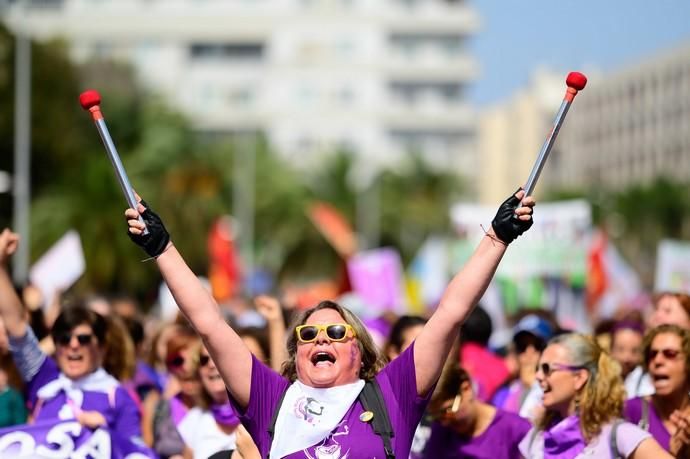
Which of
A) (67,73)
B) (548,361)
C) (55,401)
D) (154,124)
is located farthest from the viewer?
(154,124)

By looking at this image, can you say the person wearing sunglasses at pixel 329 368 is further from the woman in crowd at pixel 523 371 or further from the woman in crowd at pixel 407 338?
the woman in crowd at pixel 523 371

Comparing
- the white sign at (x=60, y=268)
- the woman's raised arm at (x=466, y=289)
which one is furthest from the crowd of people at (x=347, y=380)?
the white sign at (x=60, y=268)

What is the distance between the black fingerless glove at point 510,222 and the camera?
16.3 ft

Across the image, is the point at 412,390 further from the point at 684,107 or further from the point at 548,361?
the point at 684,107

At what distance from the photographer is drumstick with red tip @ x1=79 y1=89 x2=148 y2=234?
517 centimetres

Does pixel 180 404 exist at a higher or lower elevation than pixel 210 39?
lower

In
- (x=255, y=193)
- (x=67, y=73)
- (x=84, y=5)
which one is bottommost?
(x=255, y=193)

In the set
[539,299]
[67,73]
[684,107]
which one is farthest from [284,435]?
[684,107]

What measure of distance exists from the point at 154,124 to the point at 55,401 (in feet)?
159

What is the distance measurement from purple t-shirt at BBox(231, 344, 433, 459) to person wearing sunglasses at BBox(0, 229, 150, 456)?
72.8 inches

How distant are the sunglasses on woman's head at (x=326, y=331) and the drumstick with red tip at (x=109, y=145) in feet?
1.97

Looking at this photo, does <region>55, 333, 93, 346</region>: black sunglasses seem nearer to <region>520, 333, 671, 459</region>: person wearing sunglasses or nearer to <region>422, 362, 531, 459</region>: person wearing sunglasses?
<region>422, 362, 531, 459</region>: person wearing sunglasses

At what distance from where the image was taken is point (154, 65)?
298ft

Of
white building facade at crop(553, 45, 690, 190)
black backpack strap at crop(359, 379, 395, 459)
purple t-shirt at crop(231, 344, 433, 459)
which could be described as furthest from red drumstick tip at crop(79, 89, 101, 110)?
white building facade at crop(553, 45, 690, 190)
